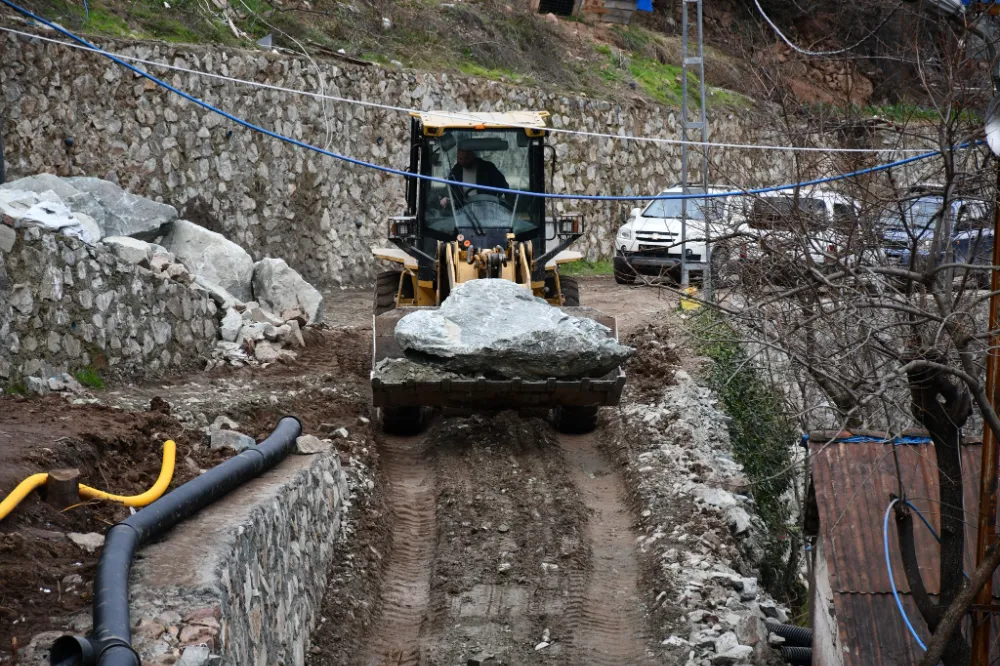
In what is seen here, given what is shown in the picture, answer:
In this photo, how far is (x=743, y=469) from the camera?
11.4 meters

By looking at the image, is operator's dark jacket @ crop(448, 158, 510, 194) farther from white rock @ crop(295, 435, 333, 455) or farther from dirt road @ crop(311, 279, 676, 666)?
white rock @ crop(295, 435, 333, 455)

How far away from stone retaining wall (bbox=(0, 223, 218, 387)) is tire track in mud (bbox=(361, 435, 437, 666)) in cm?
273

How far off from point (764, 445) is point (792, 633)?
3807 millimetres

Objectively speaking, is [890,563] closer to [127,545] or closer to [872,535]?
[872,535]

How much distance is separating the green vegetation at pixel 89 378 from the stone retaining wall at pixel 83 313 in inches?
2.5

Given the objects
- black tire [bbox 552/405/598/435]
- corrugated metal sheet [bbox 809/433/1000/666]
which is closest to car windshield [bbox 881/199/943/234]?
corrugated metal sheet [bbox 809/433/1000/666]

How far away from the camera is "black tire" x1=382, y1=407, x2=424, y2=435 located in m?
11.6

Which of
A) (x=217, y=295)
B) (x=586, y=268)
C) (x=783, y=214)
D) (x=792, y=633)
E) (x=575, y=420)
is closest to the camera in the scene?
(x=783, y=214)

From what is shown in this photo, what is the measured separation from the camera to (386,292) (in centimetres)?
1400

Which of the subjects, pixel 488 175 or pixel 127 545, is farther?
pixel 488 175

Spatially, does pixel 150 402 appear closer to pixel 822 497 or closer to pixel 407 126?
pixel 822 497

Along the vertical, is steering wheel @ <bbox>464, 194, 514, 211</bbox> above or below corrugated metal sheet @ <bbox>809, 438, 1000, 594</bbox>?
above

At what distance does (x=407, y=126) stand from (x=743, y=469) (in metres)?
13.5

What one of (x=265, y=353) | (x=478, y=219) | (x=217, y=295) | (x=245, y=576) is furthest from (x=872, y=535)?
(x=217, y=295)
